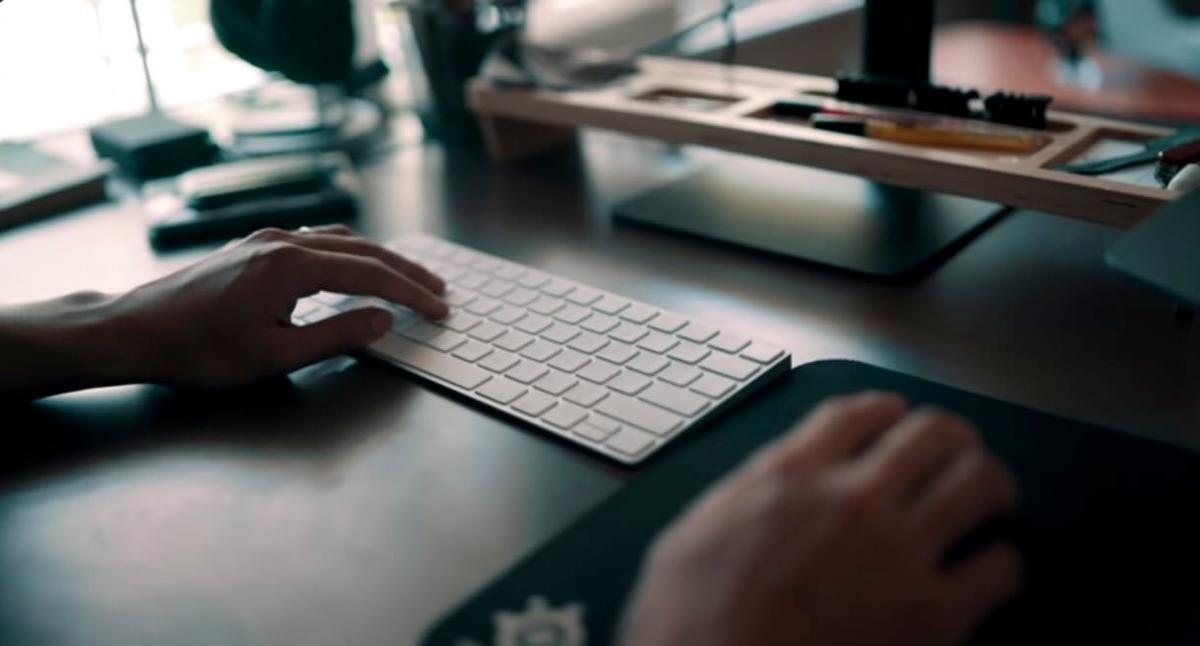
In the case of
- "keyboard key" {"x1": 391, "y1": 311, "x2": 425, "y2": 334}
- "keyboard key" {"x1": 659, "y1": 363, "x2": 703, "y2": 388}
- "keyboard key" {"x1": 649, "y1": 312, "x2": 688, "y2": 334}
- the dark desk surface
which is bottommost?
the dark desk surface

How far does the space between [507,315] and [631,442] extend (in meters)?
0.18

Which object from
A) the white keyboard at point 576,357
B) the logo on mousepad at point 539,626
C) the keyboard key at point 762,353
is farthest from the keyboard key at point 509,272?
the logo on mousepad at point 539,626

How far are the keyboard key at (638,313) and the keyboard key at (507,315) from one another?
7cm

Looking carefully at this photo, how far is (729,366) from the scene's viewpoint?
0.66 metres

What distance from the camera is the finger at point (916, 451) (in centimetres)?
45

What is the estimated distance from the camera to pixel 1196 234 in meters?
0.61

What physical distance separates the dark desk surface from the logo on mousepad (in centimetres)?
4

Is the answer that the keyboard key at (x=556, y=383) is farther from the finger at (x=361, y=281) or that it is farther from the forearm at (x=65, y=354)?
the forearm at (x=65, y=354)

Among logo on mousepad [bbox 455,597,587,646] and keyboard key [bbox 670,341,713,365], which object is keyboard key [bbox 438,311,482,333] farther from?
logo on mousepad [bbox 455,597,587,646]

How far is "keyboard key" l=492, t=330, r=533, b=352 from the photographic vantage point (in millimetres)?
712

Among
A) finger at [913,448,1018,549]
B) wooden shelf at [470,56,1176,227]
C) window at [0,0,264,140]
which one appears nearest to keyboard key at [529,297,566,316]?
wooden shelf at [470,56,1176,227]

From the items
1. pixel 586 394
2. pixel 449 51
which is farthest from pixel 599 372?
pixel 449 51

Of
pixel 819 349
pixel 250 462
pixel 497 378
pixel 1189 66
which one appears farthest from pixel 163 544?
pixel 1189 66

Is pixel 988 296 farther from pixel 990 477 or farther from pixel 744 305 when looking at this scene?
pixel 990 477
